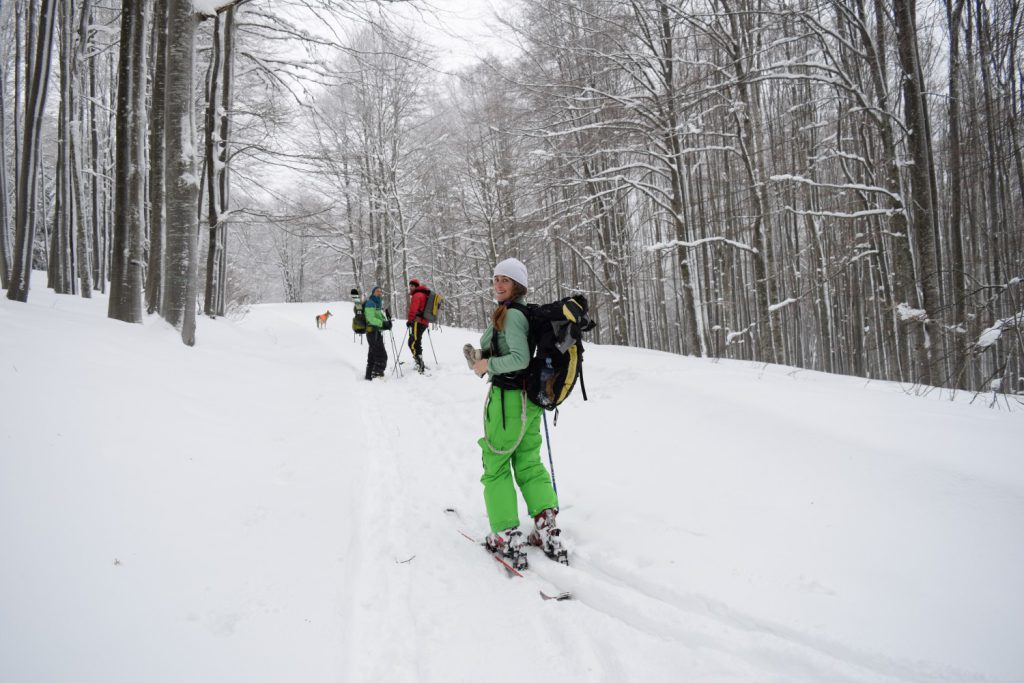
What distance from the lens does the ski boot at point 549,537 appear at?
304 cm

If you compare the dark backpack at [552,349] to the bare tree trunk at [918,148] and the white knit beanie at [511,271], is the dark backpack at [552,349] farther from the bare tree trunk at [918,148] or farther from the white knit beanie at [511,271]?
the bare tree trunk at [918,148]

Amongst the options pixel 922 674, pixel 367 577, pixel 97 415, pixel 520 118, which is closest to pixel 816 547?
pixel 922 674

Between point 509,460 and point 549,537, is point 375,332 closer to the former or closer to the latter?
point 509,460

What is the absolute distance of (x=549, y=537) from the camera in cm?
310

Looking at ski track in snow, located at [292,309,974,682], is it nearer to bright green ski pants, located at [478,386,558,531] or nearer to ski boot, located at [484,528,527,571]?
ski boot, located at [484,528,527,571]

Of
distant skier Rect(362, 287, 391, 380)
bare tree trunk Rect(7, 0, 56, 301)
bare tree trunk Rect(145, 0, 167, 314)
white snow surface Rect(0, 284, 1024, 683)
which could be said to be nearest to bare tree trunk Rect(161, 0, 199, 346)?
bare tree trunk Rect(145, 0, 167, 314)

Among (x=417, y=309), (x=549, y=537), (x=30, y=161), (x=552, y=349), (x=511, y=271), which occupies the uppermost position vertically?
(x=30, y=161)

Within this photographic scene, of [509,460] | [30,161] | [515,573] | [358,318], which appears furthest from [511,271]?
[30,161]

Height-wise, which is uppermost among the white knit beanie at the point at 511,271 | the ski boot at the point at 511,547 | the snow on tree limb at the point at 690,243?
the snow on tree limb at the point at 690,243

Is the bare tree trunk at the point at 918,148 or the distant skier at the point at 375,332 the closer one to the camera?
the bare tree trunk at the point at 918,148

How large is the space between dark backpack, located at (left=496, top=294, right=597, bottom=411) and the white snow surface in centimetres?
111

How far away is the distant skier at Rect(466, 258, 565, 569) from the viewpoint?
306 cm

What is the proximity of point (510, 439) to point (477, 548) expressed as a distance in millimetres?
851

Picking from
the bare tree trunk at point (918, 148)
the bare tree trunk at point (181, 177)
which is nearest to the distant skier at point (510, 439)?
the bare tree trunk at point (918, 148)
